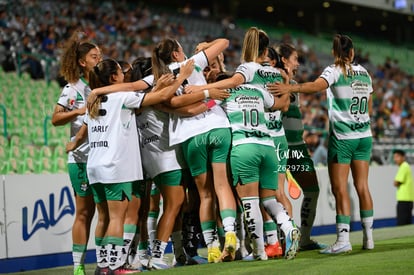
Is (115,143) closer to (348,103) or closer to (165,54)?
(165,54)

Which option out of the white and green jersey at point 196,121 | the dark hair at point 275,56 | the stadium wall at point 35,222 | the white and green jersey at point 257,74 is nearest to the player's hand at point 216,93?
the white and green jersey at point 196,121

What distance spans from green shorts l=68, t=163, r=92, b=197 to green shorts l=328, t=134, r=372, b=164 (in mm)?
2665

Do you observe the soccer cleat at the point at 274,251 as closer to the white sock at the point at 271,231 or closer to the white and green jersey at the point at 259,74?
the white sock at the point at 271,231

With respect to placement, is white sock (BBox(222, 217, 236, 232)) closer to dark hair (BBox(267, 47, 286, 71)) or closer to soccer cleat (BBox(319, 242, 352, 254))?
soccer cleat (BBox(319, 242, 352, 254))

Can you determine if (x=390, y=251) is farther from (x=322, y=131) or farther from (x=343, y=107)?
(x=322, y=131)

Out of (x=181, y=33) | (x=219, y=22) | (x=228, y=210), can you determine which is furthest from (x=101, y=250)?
(x=219, y=22)

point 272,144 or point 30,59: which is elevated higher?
point 30,59

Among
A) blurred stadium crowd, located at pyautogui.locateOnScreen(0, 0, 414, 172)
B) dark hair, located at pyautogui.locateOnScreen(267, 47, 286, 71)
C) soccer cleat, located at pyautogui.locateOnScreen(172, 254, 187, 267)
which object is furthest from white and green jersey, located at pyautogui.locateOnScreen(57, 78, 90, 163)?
blurred stadium crowd, located at pyautogui.locateOnScreen(0, 0, 414, 172)

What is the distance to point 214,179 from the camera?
313 inches

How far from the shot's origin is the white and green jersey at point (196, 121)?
793cm

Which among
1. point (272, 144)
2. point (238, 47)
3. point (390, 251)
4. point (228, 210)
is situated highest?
point (238, 47)

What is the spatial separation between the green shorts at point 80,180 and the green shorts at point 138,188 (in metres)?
0.54

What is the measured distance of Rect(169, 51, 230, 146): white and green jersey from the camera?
7.93 metres

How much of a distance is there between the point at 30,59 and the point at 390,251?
43.2 ft
